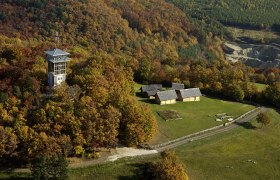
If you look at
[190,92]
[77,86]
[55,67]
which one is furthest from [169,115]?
[55,67]

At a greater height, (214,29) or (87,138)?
(214,29)

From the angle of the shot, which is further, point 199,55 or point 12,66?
point 199,55

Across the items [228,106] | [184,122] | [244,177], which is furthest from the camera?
[228,106]

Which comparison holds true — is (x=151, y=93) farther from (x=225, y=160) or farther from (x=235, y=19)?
(x=235, y=19)

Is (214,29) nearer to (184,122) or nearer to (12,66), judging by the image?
(184,122)

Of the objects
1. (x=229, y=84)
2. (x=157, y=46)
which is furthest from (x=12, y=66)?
(x=157, y=46)

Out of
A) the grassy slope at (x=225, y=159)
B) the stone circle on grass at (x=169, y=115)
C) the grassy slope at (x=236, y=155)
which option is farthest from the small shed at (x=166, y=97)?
the grassy slope at (x=236, y=155)

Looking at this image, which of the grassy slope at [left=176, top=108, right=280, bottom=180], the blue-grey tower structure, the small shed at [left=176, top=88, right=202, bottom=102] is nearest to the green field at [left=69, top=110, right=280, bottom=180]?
the grassy slope at [left=176, top=108, right=280, bottom=180]

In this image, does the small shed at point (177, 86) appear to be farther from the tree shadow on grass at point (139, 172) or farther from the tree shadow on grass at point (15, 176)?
the tree shadow on grass at point (15, 176)

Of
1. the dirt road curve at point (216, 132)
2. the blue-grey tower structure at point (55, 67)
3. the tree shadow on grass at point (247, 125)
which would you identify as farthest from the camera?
the tree shadow on grass at point (247, 125)
